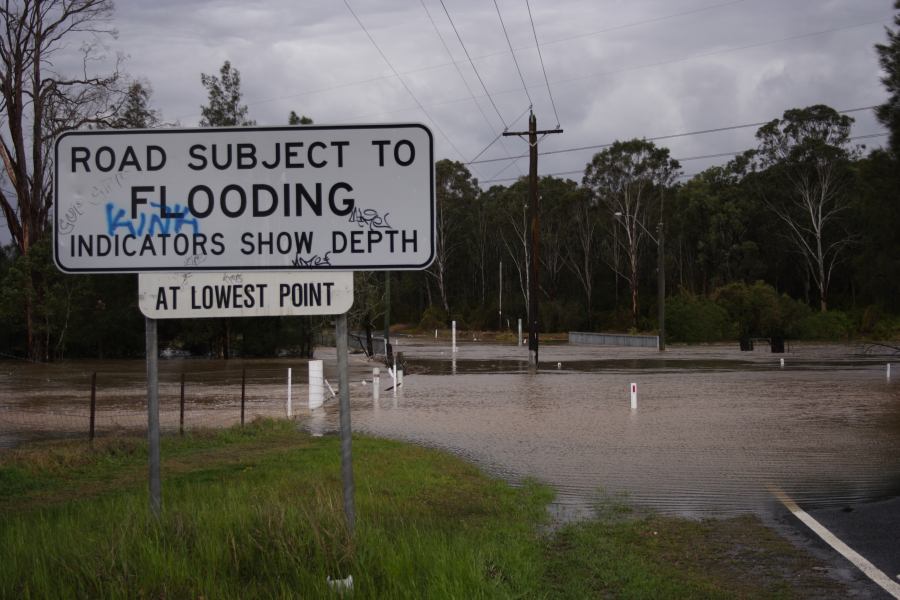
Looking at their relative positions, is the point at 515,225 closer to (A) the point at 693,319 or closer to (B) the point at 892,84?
(A) the point at 693,319

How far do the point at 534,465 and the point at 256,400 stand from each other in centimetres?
1329

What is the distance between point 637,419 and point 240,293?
14.2 m

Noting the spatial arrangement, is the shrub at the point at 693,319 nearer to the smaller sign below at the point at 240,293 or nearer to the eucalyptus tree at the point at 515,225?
the eucalyptus tree at the point at 515,225

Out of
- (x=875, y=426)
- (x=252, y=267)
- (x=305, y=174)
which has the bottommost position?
(x=875, y=426)

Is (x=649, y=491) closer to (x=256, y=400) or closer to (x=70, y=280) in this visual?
(x=256, y=400)

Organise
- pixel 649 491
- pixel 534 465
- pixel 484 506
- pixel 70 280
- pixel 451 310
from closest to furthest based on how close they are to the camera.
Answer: pixel 484 506
pixel 649 491
pixel 534 465
pixel 70 280
pixel 451 310

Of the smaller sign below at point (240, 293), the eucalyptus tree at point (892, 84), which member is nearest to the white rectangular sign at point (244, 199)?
the smaller sign below at point (240, 293)

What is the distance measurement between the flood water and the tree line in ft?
12.2

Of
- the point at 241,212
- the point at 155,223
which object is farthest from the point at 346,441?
the point at 155,223

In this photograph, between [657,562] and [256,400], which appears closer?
[657,562]

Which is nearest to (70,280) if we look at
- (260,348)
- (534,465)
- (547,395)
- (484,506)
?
(260,348)

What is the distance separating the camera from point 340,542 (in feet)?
17.9

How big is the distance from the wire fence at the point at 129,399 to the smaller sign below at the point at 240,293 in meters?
8.59

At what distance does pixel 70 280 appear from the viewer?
4709 centimetres
